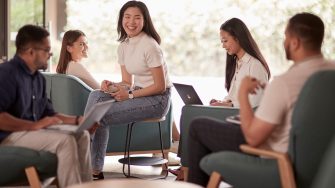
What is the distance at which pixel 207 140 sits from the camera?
384 cm

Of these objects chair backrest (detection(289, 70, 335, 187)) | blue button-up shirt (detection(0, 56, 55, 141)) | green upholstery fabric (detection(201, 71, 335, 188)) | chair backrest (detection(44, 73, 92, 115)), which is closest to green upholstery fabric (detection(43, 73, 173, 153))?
chair backrest (detection(44, 73, 92, 115))

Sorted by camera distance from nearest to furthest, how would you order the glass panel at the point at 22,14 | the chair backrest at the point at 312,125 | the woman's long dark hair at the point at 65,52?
the chair backrest at the point at 312,125 < the woman's long dark hair at the point at 65,52 < the glass panel at the point at 22,14

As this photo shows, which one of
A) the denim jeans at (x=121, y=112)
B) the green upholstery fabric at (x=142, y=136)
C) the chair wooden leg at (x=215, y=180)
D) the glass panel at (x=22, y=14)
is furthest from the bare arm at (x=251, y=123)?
the glass panel at (x=22, y=14)

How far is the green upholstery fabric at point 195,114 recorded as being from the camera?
4.39 meters

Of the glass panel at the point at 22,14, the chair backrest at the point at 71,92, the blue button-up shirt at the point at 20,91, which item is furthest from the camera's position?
the glass panel at the point at 22,14

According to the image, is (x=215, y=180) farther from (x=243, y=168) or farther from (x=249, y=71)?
(x=249, y=71)

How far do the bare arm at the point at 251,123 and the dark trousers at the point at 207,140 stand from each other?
1.11 ft

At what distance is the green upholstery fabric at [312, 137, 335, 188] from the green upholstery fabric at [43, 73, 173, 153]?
2.51m

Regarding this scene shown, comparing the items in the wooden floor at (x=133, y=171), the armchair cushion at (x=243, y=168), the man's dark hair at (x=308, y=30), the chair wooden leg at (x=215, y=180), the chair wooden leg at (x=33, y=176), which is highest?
the man's dark hair at (x=308, y=30)

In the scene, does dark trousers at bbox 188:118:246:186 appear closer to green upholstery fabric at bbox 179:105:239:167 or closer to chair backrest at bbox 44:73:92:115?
green upholstery fabric at bbox 179:105:239:167

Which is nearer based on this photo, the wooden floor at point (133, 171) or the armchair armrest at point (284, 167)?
the armchair armrest at point (284, 167)

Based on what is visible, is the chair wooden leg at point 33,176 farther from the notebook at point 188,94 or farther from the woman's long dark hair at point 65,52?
the woman's long dark hair at point 65,52

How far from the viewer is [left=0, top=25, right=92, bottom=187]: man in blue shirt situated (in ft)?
12.4

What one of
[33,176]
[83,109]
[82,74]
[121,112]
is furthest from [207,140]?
[82,74]
